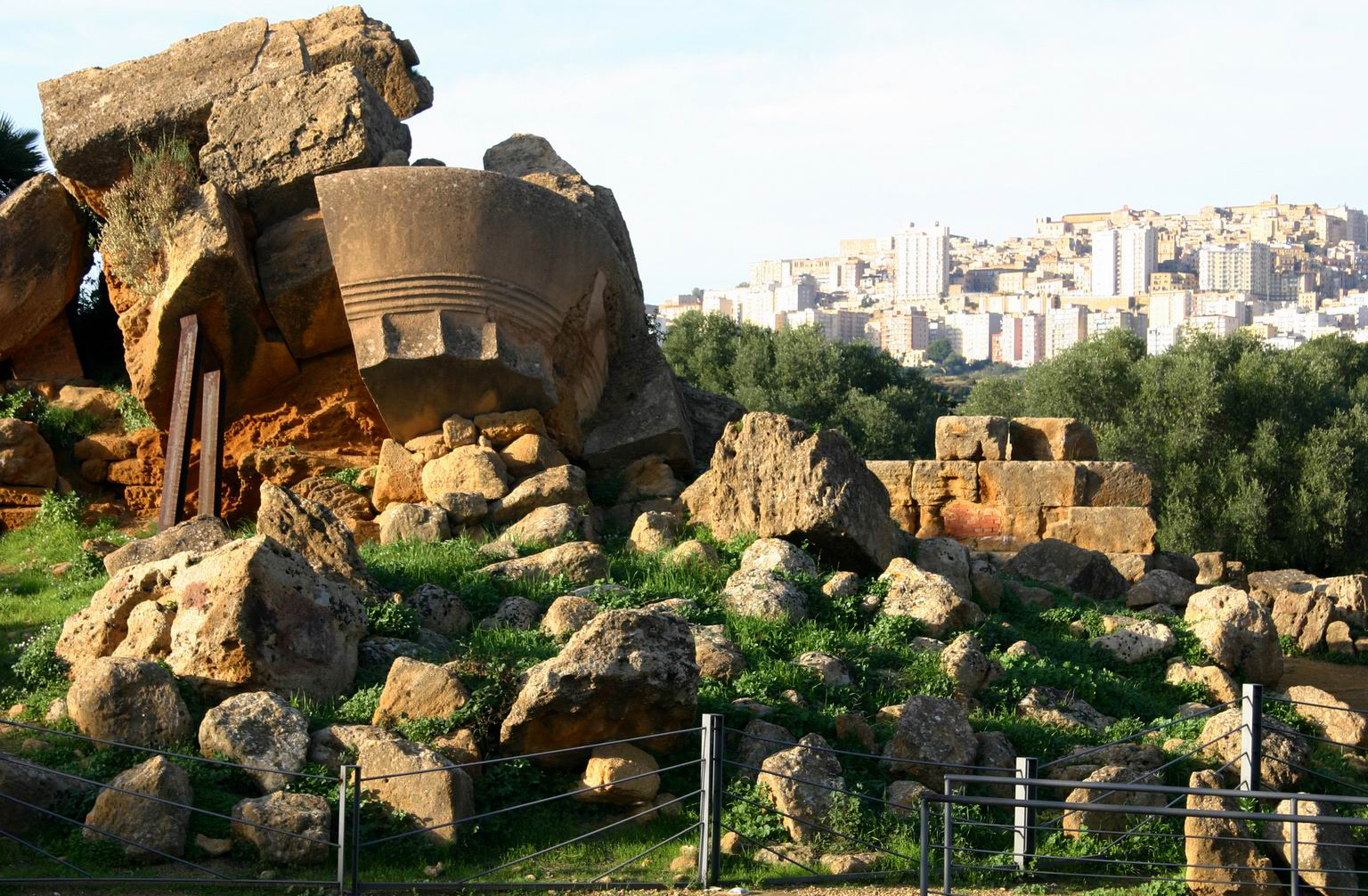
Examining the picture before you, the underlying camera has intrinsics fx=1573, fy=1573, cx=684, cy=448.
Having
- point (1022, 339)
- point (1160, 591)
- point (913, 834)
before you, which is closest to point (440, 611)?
point (913, 834)

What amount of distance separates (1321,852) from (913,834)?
6.65 ft

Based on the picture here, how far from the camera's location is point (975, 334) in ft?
495

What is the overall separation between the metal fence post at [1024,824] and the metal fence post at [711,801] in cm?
151

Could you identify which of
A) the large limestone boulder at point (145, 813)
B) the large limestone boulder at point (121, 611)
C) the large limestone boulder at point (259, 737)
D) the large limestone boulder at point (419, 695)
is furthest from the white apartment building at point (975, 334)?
the large limestone boulder at point (145, 813)

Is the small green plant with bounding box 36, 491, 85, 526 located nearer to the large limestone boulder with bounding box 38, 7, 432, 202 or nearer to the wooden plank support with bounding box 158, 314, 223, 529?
the wooden plank support with bounding box 158, 314, 223, 529

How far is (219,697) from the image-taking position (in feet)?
27.4

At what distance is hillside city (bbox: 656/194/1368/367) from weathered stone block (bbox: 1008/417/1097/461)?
101493 mm

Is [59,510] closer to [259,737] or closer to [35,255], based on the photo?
[35,255]

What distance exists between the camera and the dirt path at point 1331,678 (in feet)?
38.1

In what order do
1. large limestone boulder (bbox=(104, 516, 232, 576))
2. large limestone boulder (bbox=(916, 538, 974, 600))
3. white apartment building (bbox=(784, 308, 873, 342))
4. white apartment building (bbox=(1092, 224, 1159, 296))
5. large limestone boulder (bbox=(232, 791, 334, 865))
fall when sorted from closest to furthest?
1. large limestone boulder (bbox=(232, 791, 334, 865))
2. large limestone boulder (bbox=(104, 516, 232, 576))
3. large limestone boulder (bbox=(916, 538, 974, 600))
4. white apartment building (bbox=(784, 308, 873, 342))
5. white apartment building (bbox=(1092, 224, 1159, 296))

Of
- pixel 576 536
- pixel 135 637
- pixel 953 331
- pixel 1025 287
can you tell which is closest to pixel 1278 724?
pixel 576 536

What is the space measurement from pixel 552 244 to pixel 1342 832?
7.36m

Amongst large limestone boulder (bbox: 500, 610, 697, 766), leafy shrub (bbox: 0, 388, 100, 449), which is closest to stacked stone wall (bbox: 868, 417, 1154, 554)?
large limestone boulder (bbox: 500, 610, 697, 766)

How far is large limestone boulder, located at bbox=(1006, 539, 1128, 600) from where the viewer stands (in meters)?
12.8
